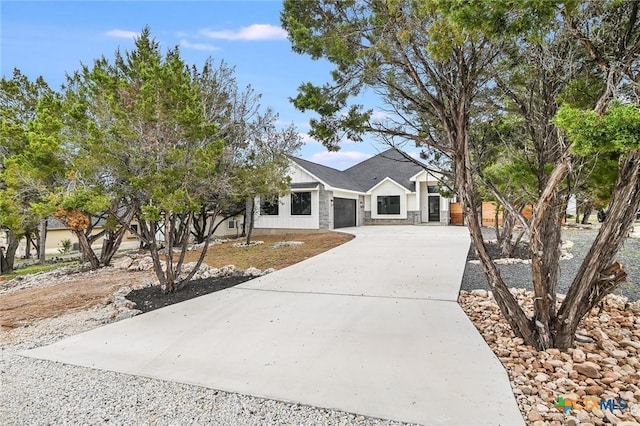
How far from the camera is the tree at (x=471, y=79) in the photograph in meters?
3.08

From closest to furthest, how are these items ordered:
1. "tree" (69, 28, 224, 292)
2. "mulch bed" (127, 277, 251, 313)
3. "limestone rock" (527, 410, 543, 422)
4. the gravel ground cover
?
"limestone rock" (527, 410, 543, 422) → "tree" (69, 28, 224, 292) → "mulch bed" (127, 277, 251, 313) → the gravel ground cover

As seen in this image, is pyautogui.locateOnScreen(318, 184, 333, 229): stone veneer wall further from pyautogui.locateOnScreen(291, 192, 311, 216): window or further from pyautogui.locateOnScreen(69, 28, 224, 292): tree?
pyautogui.locateOnScreen(69, 28, 224, 292): tree

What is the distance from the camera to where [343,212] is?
22.6m

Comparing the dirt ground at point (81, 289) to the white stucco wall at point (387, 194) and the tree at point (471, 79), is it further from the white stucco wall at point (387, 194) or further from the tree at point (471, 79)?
the white stucco wall at point (387, 194)

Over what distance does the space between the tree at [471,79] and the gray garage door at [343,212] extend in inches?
622

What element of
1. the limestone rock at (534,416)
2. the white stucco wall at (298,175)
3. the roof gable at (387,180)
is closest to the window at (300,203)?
the white stucco wall at (298,175)

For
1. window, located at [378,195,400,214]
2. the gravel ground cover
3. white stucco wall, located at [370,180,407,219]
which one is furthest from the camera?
Result: window, located at [378,195,400,214]

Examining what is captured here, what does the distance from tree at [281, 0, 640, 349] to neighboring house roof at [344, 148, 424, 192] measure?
20667 millimetres

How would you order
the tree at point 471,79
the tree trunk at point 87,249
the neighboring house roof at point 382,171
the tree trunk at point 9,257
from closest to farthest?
the tree at point 471,79 → the tree trunk at point 87,249 → the tree trunk at point 9,257 → the neighboring house roof at point 382,171

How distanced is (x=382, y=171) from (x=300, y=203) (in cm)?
1109

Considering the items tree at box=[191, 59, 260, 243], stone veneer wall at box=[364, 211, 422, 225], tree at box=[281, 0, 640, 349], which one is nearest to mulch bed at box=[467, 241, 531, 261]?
tree at box=[281, 0, 640, 349]

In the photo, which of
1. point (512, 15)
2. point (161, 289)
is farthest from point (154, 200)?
point (512, 15)

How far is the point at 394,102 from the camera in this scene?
547 cm

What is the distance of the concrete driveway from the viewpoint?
9.53 ft
